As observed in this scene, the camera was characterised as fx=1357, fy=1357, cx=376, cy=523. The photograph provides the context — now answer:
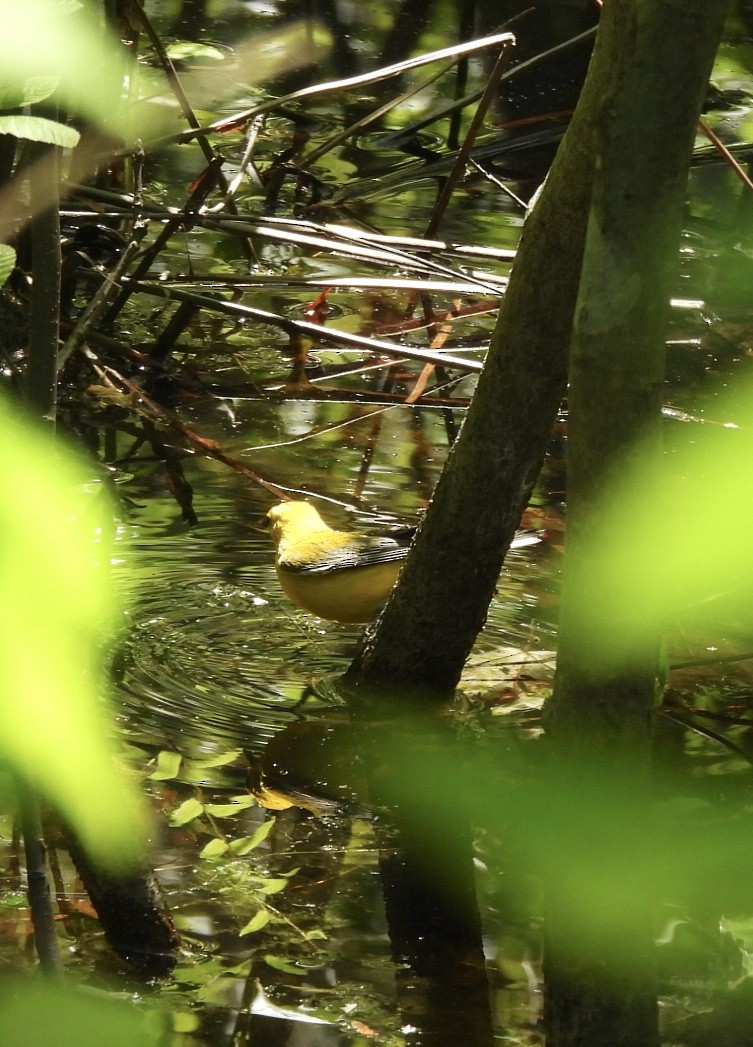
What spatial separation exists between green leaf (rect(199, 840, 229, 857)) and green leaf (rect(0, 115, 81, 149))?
6.27 ft

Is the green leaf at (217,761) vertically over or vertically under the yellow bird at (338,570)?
under

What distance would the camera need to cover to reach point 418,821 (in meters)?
2.99

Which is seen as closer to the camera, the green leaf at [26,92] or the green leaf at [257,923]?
the green leaf at [26,92]

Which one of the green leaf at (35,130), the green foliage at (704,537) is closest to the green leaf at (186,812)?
the green foliage at (704,537)

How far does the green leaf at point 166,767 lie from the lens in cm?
295

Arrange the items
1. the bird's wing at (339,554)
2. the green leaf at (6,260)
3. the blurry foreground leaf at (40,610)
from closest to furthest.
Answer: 1. the blurry foreground leaf at (40,610)
2. the green leaf at (6,260)
3. the bird's wing at (339,554)

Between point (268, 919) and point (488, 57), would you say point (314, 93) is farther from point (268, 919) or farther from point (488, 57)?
point (488, 57)

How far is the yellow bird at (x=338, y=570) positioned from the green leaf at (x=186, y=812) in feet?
3.56

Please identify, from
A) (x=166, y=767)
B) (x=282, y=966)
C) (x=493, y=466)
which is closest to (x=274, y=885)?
(x=282, y=966)

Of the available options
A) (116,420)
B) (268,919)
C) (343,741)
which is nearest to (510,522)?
(343,741)

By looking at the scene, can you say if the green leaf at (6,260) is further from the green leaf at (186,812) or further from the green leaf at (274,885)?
the green leaf at (186,812)

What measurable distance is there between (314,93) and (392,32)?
6369mm

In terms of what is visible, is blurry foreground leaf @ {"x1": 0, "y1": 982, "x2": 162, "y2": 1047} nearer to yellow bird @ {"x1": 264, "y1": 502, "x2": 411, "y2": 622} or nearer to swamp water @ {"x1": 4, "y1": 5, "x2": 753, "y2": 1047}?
swamp water @ {"x1": 4, "y1": 5, "x2": 753, "y2": 1047}

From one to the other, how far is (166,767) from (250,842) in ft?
1.10
